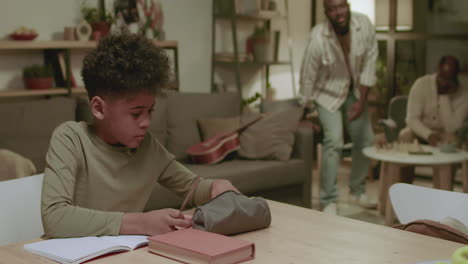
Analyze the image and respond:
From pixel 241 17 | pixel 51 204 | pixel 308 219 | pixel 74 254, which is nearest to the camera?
pixel 74 254

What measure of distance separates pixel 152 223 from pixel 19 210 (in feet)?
1.61

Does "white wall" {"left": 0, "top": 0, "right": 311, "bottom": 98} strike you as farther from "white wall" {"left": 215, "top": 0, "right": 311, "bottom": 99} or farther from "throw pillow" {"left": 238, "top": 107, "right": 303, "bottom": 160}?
"throw pillow" {"left": 238, "top": 107, "right": 303, "bottom": 160}

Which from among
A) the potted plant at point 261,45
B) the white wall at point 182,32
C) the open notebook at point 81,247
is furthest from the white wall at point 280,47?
the open notebook at point 81,247

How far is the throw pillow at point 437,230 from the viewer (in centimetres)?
140

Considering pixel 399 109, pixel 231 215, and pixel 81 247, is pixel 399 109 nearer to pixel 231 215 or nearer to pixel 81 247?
pixel 231 215

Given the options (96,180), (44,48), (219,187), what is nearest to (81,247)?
(96,180)

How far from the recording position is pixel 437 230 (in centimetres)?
144

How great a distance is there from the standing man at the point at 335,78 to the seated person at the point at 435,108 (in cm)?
60

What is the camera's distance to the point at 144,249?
1346 mm

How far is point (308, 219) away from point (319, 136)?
375cm

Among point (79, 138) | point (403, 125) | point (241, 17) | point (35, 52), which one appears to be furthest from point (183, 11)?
point (79, 138)

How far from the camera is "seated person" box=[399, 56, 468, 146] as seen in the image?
484cm

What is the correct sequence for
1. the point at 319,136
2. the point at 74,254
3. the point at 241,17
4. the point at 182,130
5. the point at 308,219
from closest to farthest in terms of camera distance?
the point at 74,254 < the point at 308,219 < the point at 182,130 < the point at 319,136 < the point at 241,17

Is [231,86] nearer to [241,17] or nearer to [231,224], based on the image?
[241,17]
